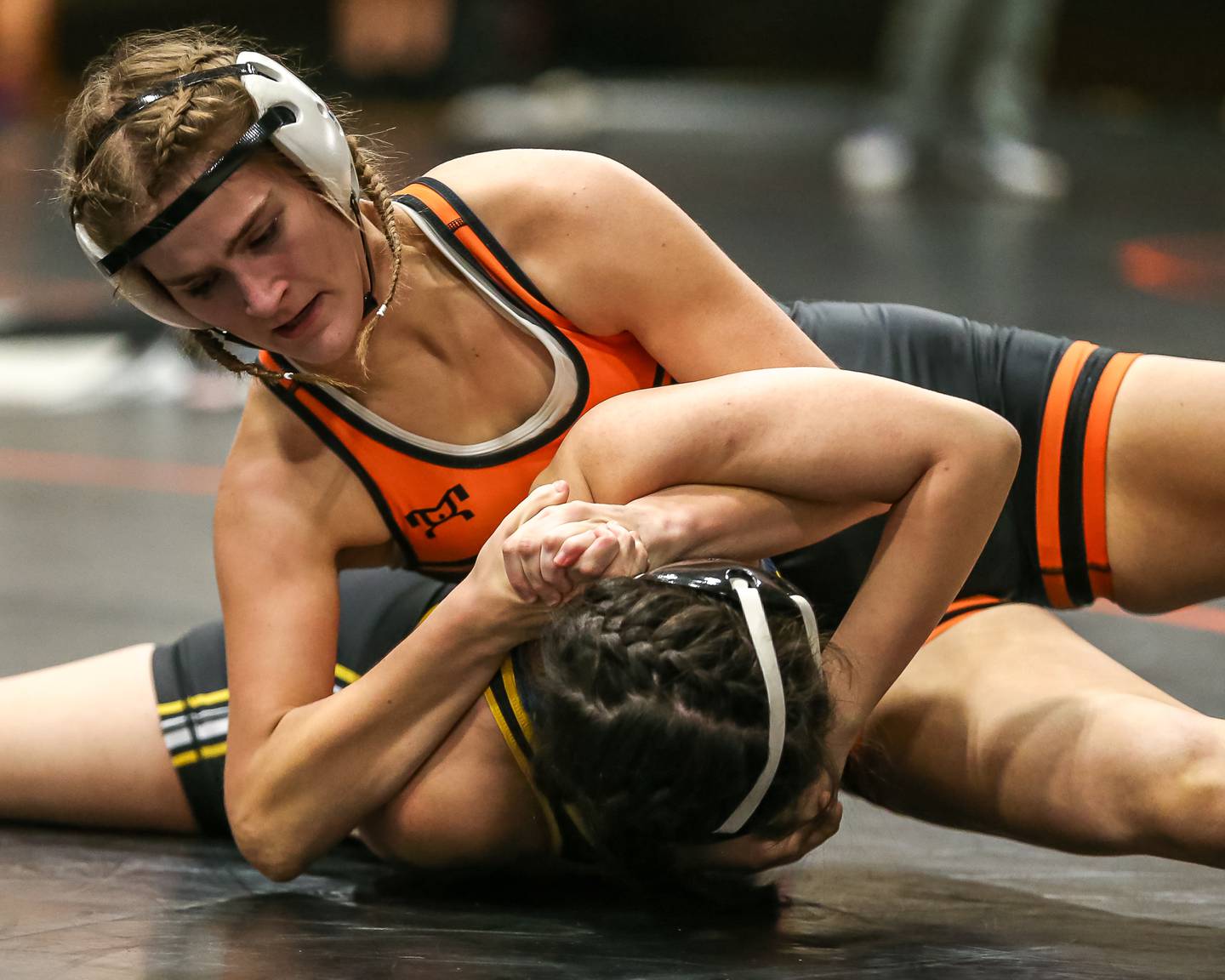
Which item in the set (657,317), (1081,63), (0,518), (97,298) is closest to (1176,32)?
(1081,63)

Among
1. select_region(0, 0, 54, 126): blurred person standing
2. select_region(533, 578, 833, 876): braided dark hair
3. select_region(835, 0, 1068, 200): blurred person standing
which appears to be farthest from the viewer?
select_region(0, 0, 54, 126): blurred person standing

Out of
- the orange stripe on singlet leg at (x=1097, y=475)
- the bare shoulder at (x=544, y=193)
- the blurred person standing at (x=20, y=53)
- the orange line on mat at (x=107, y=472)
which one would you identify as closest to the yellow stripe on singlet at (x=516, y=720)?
the bare shoulder at (x=544, y=193)

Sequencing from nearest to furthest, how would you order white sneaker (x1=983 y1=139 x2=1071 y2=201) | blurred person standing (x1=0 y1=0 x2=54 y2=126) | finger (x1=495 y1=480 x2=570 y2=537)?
finger (x1=495 y1=480 x2=570 y2=537) → white sneaker (x1=983 y1=139 x2=1071 y2=201) → blurred person standing (x1=0 y1=0 x2=54 y2=126)

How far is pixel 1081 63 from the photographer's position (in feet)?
40.7

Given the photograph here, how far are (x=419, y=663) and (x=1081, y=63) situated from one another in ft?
37.7

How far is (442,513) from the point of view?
2.18m

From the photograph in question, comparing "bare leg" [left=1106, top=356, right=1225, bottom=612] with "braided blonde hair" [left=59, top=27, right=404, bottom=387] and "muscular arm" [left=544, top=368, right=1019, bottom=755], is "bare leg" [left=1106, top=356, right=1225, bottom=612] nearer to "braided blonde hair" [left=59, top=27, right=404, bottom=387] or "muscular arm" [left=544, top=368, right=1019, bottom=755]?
"muscular arm" [left=544, top=368, right=1019, bottom=755]

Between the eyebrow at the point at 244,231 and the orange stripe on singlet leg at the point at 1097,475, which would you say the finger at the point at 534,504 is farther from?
the orange stripe on singlet leg at the point at 1097,475

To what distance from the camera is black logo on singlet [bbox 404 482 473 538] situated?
2.16m

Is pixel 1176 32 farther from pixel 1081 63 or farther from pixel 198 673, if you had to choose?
pixel 198 673

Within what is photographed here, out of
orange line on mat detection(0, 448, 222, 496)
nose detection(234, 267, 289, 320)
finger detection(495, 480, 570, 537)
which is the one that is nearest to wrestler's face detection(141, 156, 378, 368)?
nose detection(234, 267, 289, 320)

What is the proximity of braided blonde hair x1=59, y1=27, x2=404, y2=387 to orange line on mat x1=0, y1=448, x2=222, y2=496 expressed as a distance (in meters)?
2.38

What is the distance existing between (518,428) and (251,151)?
46 centimetres

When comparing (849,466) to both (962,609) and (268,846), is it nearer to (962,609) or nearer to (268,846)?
(962,609)
